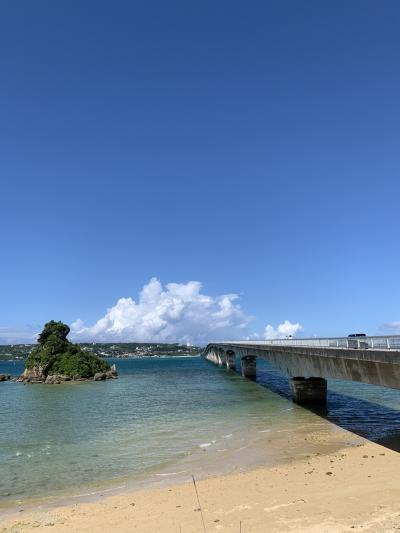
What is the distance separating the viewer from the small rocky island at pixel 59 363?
89.1m

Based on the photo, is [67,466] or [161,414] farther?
[161,414]

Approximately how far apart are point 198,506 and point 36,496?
7.18 meters

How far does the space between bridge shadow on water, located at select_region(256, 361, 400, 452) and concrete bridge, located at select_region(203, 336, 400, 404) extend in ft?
9.85

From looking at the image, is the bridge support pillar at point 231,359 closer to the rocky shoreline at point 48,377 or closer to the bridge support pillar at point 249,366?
the bridge support pillar at point 249,366

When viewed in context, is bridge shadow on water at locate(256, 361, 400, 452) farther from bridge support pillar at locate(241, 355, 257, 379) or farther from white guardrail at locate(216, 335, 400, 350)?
bridge support pillar at locate(241, 355, 257, 379)

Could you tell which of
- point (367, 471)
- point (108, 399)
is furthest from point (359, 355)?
point (108, 399)

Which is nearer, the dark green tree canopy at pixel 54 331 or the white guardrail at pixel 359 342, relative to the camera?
the white guardrail at pixel 359 342

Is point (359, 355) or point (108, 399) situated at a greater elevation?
point (359, 355)

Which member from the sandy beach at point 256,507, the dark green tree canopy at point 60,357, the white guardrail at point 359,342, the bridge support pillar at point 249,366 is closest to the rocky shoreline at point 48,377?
the dark green tree canopy at point 60,357

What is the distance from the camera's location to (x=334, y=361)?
32406mm

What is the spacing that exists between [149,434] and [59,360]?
6738 cm

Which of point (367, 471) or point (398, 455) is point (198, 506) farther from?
point (398, 455)

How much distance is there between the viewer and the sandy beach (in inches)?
518

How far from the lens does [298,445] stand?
83.4ft
